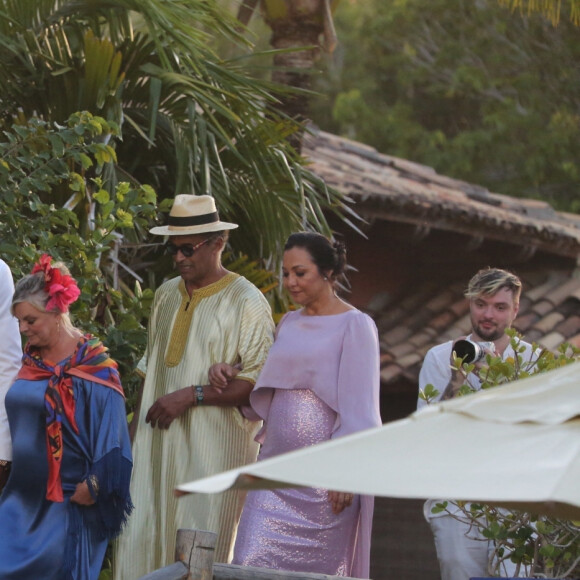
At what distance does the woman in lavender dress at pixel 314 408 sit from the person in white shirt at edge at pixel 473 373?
631 millimetres

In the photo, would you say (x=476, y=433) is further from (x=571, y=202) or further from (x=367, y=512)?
(x=571, y=202)

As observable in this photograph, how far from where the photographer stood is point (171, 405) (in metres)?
6.05

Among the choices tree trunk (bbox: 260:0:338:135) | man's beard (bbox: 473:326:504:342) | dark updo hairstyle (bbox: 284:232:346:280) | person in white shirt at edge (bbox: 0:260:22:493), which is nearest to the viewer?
person in white shirt at edge (bbox: 0:260:22:493)

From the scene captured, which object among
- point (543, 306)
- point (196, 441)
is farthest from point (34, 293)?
point (543, 306)

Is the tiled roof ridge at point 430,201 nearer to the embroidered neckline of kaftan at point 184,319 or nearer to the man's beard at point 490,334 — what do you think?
the man's beard at point 490,334

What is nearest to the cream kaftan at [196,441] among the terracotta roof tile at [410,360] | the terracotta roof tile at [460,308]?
the terracotta roof tile at [410,360]

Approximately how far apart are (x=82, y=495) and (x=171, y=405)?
2.37 feet

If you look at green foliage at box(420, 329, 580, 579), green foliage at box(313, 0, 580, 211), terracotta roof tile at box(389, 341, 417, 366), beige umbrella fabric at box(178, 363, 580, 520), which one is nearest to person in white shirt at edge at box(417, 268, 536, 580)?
green foliage at box(420, 329, 580, 579)

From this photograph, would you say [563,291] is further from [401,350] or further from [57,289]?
[57,289]

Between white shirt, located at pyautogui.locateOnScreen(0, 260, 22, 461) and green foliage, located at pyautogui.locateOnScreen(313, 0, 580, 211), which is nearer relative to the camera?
white shirt, located at pyautogui.locateOnScreen(0, 260, 22, 461)

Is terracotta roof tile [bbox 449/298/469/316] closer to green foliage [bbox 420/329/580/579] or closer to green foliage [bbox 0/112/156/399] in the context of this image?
green foliage [bbox 0/112/156/399]

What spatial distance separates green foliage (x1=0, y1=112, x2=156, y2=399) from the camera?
6895 millimetres

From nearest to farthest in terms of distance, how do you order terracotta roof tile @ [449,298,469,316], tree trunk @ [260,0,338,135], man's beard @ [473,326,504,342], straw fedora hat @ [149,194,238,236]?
straw fedora hat @ [149,194,238,236] → man's beard @ [473,326,504,342] → tree trunk @ [260,0,338,135] → terracotta roof tile @ [449,298,469,316]

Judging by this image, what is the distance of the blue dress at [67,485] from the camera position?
17.8ft
